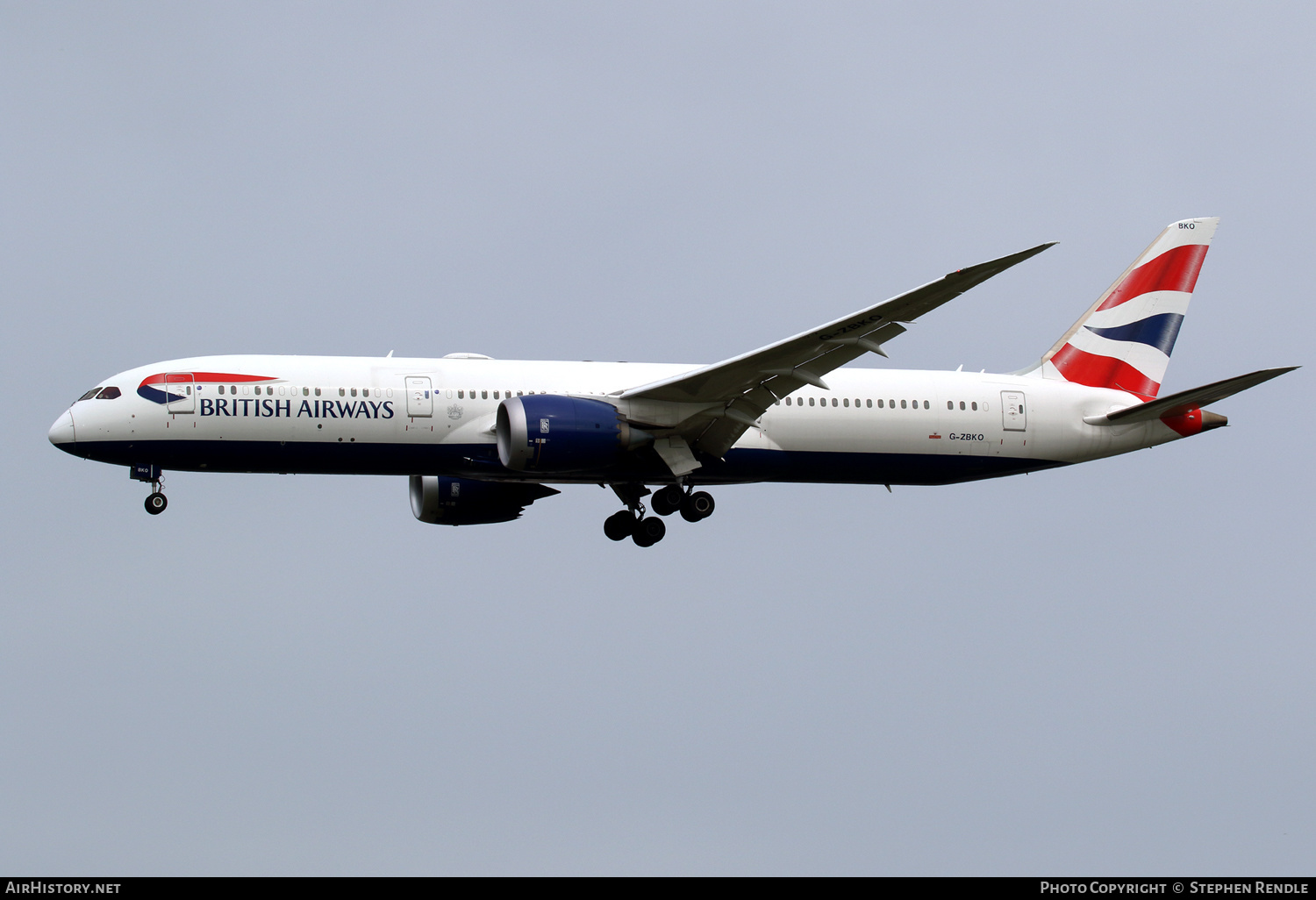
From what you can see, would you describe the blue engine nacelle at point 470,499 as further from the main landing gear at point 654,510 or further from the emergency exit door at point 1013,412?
the emergency exit door at point 1013,412

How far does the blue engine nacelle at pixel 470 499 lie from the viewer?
43.3 m

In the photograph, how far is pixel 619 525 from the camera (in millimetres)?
41750

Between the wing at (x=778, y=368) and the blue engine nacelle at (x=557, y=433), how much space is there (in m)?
1.06

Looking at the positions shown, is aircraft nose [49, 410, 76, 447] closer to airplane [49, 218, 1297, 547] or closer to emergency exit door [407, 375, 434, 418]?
airplane [49, 218, 1297, 547]

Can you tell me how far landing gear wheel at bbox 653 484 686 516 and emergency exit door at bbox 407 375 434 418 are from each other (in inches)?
235

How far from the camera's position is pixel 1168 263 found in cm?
4534

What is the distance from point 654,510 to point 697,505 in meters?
1.06

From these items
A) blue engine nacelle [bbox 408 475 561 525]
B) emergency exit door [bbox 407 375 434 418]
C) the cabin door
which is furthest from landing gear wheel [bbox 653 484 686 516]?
the cabin door

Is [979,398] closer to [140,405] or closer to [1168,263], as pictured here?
[1168,263]

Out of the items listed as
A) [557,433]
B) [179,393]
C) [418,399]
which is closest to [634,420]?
[557,433]

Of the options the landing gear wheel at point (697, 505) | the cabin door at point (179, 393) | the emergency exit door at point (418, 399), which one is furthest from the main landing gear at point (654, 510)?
the cabin door at point (179, 393)

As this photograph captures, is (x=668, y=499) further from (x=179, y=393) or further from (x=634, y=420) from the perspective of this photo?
(x=179, y=393)

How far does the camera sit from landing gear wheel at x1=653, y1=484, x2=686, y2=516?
3962 centimetres
